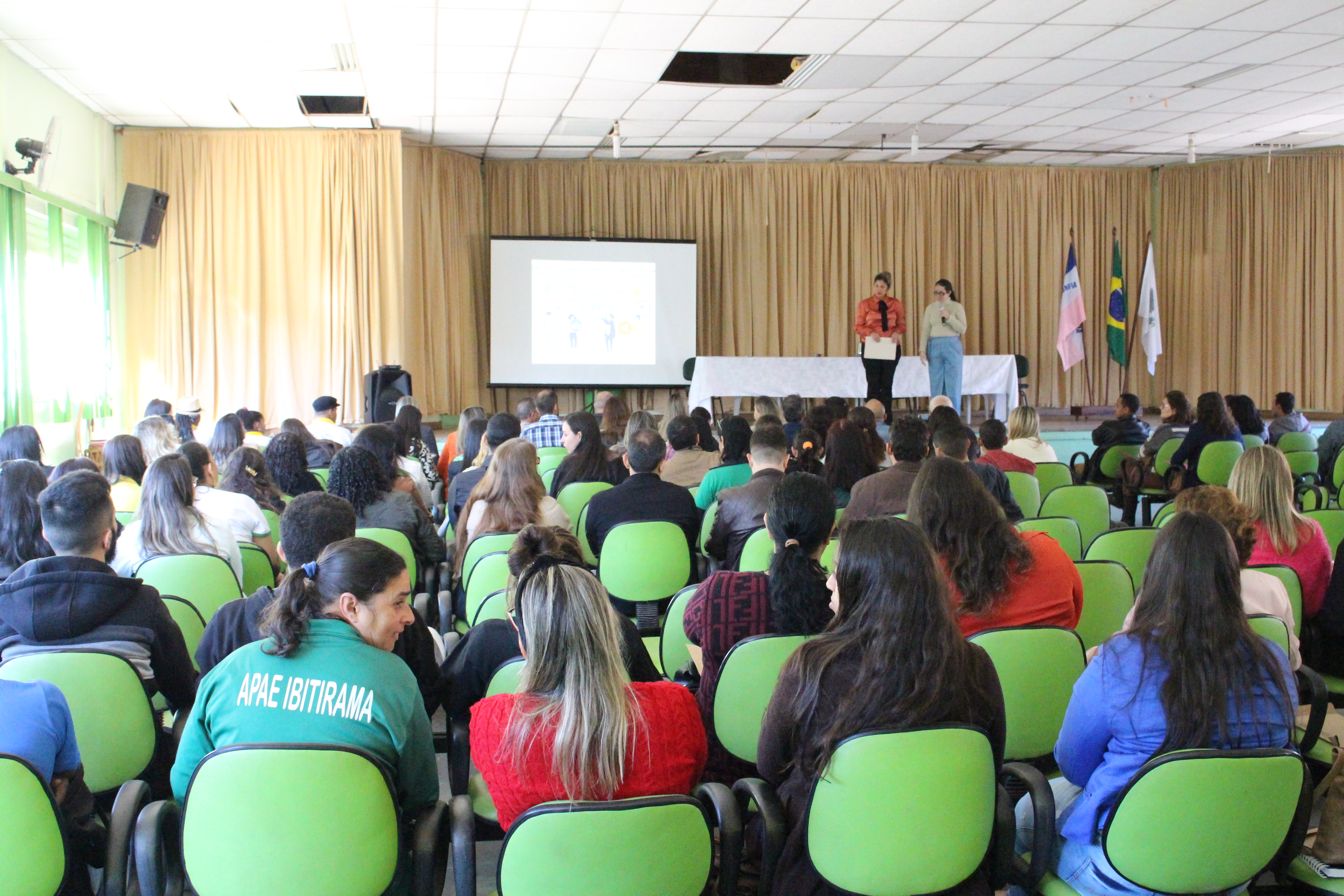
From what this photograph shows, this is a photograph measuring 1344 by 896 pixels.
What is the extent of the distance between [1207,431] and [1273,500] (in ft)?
11.6

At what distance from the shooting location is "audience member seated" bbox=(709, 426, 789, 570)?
4070 millimetres

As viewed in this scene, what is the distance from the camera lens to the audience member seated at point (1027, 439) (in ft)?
20.7

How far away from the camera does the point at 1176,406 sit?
302 inches

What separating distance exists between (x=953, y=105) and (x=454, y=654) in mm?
8862

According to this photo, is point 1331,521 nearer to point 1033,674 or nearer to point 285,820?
point 1033,674

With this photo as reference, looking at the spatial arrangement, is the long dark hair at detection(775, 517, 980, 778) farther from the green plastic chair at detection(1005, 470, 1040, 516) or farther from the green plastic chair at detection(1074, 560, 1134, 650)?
the green plastic chair at detection(1005, 470, 1040, 516)

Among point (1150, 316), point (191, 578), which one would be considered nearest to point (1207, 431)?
point (191, 578)

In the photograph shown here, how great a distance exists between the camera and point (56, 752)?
1.92m

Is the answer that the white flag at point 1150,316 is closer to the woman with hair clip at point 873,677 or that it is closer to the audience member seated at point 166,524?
the audience member seated at point 166,524

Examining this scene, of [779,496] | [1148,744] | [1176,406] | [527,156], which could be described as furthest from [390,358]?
[1148,744]

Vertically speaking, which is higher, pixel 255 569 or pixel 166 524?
pixel 166 524

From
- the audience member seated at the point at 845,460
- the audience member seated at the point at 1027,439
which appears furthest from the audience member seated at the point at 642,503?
the audience member seated at the point at 1027,439

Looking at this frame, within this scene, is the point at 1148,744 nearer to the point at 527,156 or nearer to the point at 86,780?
the point at 86,780

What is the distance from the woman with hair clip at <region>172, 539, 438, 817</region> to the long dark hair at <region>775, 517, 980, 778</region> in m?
0.74
